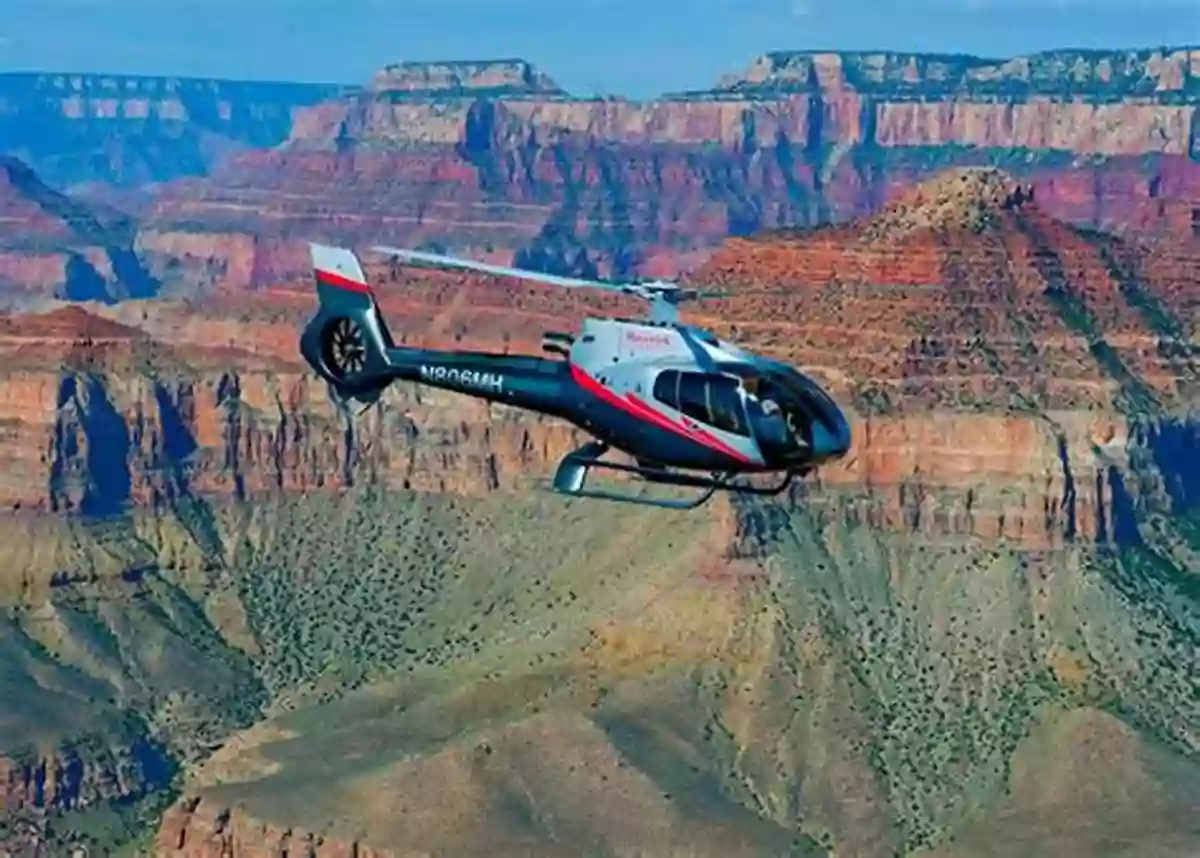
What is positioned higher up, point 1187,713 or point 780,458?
point 780,458

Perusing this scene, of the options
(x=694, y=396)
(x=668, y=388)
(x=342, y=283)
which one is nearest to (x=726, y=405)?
(x=694, y=396)

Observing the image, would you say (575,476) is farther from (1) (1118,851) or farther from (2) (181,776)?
(2) (181,776)

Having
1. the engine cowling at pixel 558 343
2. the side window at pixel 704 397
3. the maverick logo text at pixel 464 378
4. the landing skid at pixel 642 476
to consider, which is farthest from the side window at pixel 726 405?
the maverick logo text at pixel 464 378

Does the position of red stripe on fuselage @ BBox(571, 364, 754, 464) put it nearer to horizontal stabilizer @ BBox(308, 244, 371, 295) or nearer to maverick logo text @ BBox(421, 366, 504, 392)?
maverick logo text @ BBox(421, 366, 504, 392)

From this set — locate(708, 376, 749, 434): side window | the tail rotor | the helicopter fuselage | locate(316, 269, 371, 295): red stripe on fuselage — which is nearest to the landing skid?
the helicopter fuselage

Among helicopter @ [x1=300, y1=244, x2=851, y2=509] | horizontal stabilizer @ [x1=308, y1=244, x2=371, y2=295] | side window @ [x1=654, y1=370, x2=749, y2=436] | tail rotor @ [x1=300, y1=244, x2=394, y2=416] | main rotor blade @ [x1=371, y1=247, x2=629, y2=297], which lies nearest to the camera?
main rotor blade @ [x1=371, y1=247, x2=629, y2=297]

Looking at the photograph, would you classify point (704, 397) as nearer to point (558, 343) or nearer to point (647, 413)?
point (647, 413)

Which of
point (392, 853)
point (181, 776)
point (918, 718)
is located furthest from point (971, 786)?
point (181, 776)
